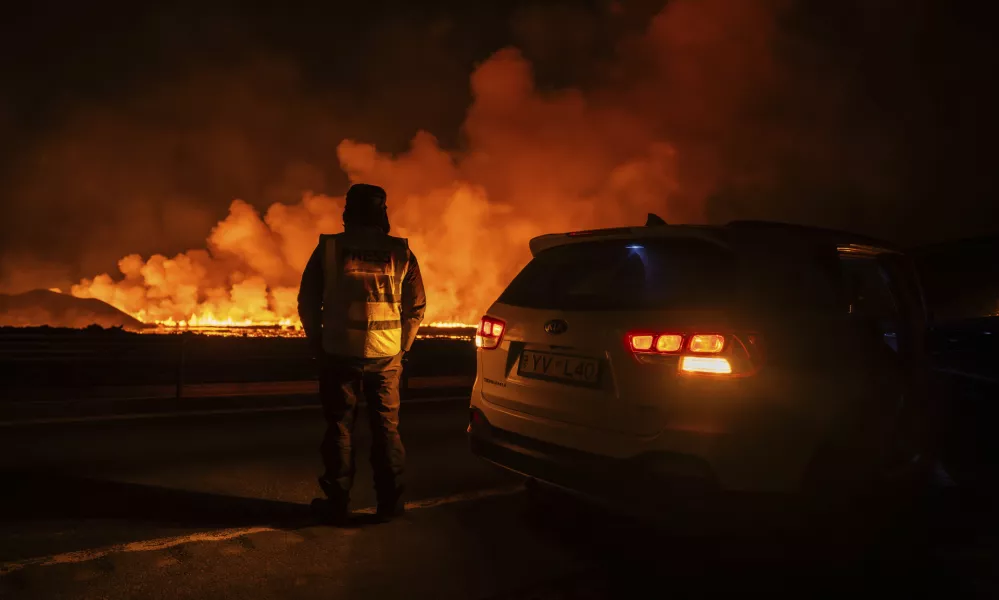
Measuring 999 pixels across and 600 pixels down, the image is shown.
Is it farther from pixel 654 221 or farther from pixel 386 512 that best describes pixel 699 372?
pixel 386 512

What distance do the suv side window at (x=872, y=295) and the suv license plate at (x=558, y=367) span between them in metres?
1.53

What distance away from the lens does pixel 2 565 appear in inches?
152

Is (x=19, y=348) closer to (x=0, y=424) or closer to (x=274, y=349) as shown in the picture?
(x=0, y=424)

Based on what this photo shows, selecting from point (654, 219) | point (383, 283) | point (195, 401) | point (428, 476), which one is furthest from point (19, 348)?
point (654, 219)

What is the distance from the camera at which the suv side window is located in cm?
435

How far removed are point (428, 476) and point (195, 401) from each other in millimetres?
6266

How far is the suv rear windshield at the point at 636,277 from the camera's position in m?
3.76

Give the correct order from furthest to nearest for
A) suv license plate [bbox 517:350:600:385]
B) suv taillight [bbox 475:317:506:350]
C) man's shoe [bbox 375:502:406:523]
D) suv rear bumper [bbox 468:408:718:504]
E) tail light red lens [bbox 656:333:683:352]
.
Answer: man's shoe [bbox 375:502:406:523] → suv taillight [bbox 475:317:506:350] → suv license plate [bbox 517:350:600:385] → tail light red lens [bbox 656:333:683:352] → suv rear bumper [bbox 468:408:718:504]

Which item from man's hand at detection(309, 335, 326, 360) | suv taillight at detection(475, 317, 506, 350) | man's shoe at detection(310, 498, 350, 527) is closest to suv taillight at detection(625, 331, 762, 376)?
suv taillight at detection(475, 317, 506, 350)

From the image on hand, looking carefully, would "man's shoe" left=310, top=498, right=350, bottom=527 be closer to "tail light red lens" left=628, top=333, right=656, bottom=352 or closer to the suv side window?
"tail light red lens" left=628, top=333, right=656, bottom=352

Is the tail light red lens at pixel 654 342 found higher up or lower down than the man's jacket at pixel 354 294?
lower down

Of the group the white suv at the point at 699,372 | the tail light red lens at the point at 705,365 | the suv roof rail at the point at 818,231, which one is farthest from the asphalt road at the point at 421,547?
the suv roof rail at the point at 818,231

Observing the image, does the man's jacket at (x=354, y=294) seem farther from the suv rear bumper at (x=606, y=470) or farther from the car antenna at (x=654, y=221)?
the car antenna at (x=654, y=221)

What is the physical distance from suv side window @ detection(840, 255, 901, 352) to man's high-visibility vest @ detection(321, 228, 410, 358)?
2.72m
